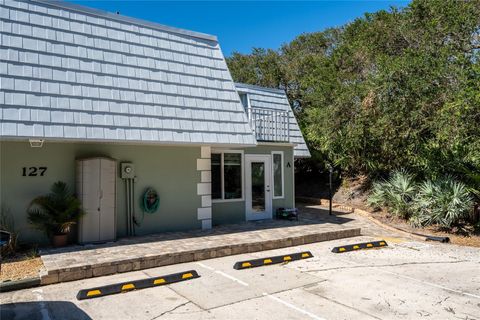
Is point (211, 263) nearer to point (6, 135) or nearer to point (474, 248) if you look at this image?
point (6, 135)

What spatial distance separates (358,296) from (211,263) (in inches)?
126

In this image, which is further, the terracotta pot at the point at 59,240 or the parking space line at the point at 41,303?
the terracotta pot at the point at 59,240

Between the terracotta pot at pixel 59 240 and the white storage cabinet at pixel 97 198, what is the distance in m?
0.34

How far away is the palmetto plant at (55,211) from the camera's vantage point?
826 cm

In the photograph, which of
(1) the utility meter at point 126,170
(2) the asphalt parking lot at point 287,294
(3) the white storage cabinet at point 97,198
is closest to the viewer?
(2) the asphalt parking lot at point 287,294

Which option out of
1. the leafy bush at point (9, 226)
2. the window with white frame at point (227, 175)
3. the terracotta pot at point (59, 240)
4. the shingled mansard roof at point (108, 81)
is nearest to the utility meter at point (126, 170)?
the shingled mansard roof at point (108, 81)

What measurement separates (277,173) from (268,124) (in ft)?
5.91

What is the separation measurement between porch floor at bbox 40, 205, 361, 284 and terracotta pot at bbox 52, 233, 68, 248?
26 centimetres

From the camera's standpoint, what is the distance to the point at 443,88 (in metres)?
12.2

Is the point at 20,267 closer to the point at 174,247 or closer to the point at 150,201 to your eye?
the point at 174,247

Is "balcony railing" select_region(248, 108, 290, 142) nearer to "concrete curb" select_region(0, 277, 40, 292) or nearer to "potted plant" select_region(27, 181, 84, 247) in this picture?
"potted plant" select_region(27, 181, 84, 247)

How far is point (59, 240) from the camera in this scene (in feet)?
27.9

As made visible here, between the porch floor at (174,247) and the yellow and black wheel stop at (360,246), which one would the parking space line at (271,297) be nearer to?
the porch floor at (174,247)

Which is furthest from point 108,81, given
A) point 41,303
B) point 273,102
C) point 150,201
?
point 273,102
